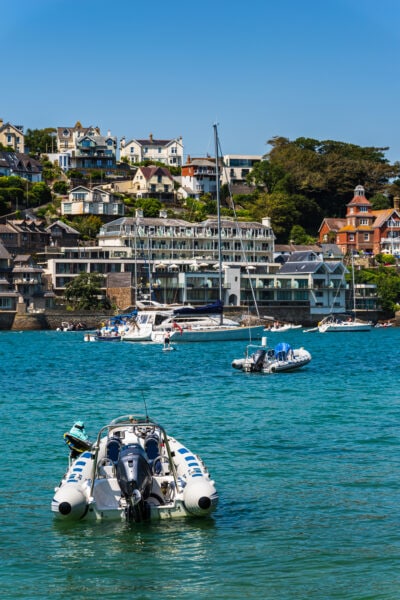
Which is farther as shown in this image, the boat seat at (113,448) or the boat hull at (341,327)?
the boat hull at (341,327)

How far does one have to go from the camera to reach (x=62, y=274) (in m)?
125

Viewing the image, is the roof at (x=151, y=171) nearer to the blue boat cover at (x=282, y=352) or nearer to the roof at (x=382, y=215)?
the roof at (x=382, y=215)

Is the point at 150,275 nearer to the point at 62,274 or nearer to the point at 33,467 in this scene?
the point at 62,274

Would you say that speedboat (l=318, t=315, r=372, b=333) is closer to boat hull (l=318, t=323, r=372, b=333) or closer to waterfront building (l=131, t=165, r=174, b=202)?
boat hull (l=318, t=323, r=372, b=333)

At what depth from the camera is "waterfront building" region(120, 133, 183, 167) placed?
183375 mm

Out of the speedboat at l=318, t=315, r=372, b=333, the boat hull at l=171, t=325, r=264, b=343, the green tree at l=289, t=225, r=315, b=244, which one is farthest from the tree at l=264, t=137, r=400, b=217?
the boat hull at l=171, t=325, r=264, b=343

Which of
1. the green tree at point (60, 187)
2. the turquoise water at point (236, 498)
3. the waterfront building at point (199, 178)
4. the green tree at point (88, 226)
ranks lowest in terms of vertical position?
the turquoise water at point (236, 498)

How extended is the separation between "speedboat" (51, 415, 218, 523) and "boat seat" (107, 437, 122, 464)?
0.02 meters

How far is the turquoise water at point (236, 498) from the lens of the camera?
1891 centimetres

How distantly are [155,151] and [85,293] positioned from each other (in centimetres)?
6959

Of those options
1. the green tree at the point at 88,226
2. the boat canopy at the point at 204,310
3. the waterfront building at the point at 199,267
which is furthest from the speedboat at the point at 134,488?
the green tree at the point at 88,226

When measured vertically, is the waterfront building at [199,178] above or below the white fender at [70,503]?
above

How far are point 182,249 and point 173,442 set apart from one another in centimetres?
11322

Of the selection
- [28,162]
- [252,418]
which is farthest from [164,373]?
[28,162]
